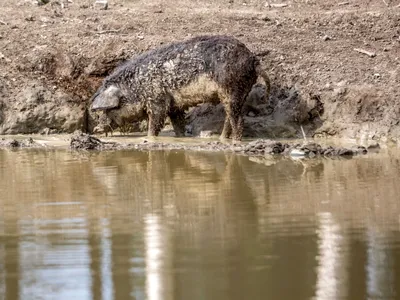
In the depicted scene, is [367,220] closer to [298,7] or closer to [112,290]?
[112,290]

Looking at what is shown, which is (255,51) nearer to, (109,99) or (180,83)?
(180,83)

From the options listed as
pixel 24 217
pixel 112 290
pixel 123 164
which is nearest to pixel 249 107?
pixel 123 164

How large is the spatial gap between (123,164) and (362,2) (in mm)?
7711

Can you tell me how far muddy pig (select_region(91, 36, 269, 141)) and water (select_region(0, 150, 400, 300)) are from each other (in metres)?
2.45

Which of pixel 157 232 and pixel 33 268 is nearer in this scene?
pixel 33 268

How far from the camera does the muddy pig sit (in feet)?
38.6

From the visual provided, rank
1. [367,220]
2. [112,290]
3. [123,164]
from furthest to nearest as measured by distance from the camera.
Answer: [123,164] → [367,220] → [112,290]

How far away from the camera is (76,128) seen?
527 inches

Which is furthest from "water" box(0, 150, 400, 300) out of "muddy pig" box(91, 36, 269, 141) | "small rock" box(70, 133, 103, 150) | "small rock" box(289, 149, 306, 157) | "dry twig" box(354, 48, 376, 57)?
"dry twig" box(354, 48, 376, 57)

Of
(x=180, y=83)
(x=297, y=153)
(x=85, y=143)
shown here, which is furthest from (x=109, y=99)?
(x=297, y=153)

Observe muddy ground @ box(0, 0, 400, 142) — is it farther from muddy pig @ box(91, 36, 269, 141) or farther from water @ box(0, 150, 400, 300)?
water @ box(0, 150, 400, 300)

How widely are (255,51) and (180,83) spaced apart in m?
1.89

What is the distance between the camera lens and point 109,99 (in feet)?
41.3

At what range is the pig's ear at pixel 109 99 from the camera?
1256 centimetres
